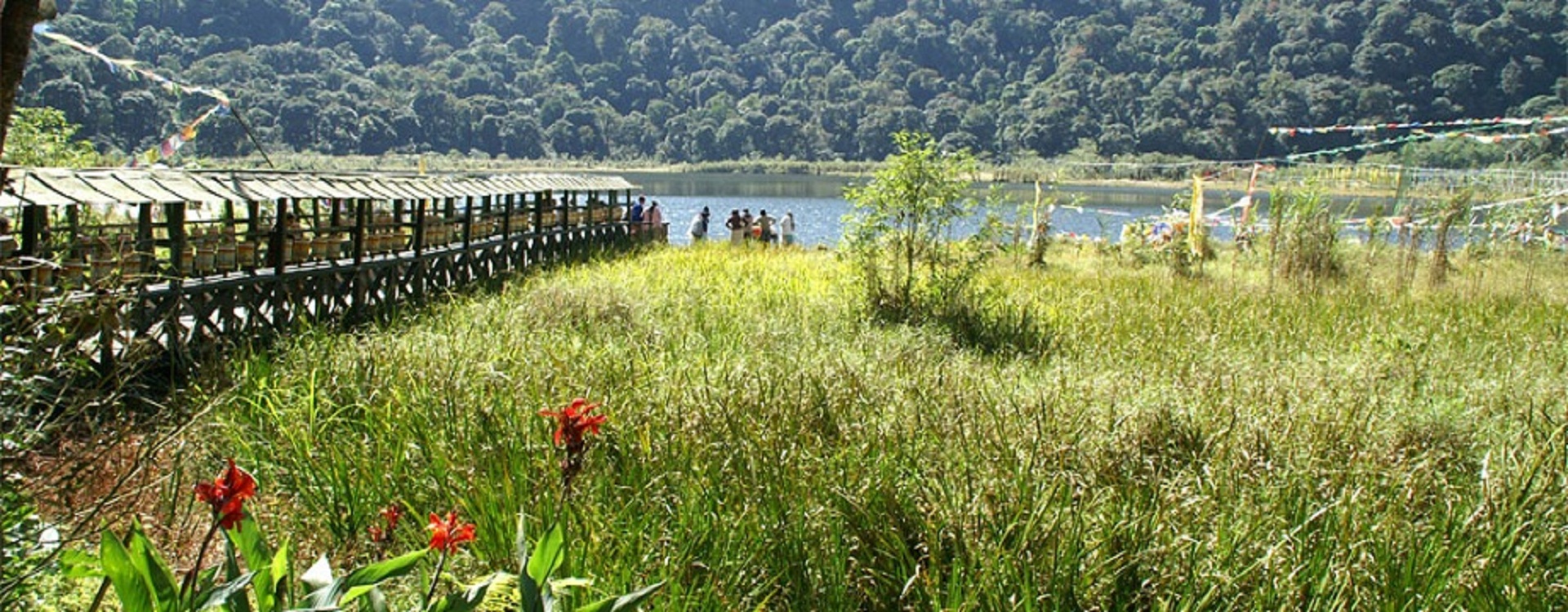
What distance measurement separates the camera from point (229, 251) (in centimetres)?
941

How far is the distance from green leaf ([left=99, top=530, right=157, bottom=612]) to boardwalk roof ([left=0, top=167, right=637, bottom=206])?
2.06 m

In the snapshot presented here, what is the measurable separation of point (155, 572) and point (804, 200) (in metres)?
59.2

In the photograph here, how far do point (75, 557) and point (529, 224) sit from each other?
597 inches

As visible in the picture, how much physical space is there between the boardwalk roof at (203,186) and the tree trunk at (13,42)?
1.84 m

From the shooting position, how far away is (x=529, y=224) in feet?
58.7

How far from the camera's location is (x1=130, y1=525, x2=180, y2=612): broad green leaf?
2613 mm

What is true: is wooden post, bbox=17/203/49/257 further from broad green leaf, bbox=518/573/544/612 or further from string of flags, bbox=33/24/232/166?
broad green leaf, bbox=518/573/544/612

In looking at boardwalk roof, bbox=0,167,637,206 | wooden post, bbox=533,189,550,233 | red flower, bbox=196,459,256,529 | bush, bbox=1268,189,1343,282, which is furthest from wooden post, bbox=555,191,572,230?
red flower, bbox=196,459,256,529

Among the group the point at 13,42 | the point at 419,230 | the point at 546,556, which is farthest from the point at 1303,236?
the point at 13,42

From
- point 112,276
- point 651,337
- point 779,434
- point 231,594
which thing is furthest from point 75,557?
point 651,337

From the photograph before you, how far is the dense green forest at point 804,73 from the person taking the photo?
64938 millimetres

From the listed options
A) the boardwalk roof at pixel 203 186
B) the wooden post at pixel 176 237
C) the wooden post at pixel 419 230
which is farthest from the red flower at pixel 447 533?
the wooden post at pixel 419 230

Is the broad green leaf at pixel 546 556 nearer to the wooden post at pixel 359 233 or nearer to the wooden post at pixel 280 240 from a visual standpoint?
the wooden post at pixel 280 240

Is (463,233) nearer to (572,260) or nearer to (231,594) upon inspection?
(572,260)
